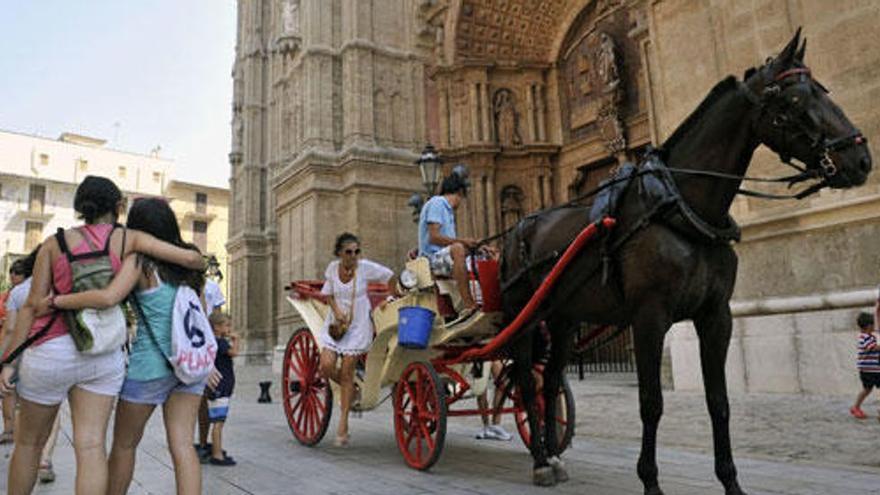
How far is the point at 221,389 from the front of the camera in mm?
5219

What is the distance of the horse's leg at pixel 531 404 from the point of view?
3.93 metres

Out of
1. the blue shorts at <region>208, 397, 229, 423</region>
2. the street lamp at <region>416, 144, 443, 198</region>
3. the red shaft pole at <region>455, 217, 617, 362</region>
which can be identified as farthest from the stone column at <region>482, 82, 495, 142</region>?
the red shaft pole at <region>455, 217, 617, 362</region>

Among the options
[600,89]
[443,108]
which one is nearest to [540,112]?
[600,89]

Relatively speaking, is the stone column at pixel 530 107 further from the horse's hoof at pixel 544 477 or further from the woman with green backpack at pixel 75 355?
the woman with green backpack at pixel 75 355

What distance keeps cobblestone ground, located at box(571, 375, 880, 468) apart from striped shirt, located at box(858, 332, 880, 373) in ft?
1.44

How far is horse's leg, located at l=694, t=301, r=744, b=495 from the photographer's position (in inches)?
129

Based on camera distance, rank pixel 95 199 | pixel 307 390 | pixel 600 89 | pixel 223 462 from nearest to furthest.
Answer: pixel 95 199 < pixel 223 462 < pixel 307 390 < pixel 600 89

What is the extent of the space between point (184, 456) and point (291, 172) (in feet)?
52.4

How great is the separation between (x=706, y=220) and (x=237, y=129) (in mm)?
27288

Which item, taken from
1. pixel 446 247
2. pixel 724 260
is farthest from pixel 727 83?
pixel 446 247

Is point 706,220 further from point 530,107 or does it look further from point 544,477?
point 530,107

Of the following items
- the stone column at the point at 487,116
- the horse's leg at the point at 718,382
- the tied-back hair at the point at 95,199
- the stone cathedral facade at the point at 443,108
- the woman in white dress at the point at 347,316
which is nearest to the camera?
the tied-back hair at the point at 95,199

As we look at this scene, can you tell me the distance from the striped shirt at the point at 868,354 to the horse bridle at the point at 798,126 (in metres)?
3.79

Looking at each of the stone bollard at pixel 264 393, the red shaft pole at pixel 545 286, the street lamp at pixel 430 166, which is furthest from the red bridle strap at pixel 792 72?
the stone bollard at pixel 264 393
